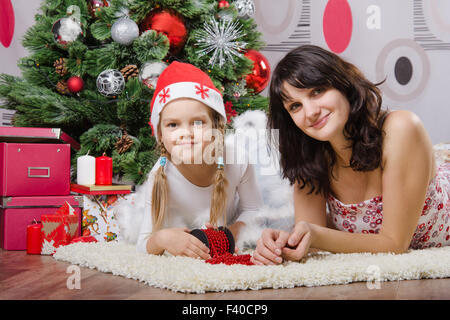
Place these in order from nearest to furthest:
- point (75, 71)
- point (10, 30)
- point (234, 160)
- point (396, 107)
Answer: point (234, 160) < point (75, 71) < point (10, 30) < point (396, 107)

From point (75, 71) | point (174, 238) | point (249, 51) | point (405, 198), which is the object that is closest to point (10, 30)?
point (75, 71)

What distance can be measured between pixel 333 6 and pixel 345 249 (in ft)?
7.20

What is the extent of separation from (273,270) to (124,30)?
1.31 metres

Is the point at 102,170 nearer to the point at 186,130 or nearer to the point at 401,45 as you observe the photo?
the point at 186,130

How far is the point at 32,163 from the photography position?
1.64m

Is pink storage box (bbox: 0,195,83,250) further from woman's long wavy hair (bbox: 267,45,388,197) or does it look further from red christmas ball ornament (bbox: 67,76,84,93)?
woman's long wavy hair (bbox: 267,45,388,197)

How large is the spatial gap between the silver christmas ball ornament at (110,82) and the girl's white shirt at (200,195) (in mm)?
573

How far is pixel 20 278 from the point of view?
1.12 metres

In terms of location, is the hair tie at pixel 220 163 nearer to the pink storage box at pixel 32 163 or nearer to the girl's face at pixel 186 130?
the girl's face at pixel 186 130

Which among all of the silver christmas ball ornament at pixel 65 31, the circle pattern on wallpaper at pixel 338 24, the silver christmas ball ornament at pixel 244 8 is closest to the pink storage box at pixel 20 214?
the silver christmas ball ornament at pixel 65 31

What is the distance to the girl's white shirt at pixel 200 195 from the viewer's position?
1451mm
